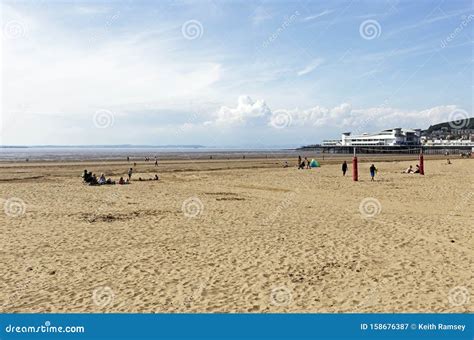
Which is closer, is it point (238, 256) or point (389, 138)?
point (238, 256)

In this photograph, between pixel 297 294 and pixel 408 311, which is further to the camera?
pixel 297 294

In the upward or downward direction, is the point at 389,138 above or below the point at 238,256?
above

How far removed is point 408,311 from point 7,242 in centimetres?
1036

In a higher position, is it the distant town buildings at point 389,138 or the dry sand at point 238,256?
the distant town buildings at point 389,138

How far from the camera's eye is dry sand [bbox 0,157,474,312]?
6965 millimetres

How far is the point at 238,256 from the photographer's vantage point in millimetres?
9680

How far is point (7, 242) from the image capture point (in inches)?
439

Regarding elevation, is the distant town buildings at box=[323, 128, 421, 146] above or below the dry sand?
above

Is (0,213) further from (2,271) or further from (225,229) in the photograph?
(225,229)

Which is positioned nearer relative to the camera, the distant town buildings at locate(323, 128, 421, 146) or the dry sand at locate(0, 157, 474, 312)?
the dry sand at locate(0, 157, 474, 312)

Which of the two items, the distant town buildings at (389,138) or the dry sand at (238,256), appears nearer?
the dry sand at (238,256)

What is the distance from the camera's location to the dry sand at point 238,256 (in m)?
6.96
